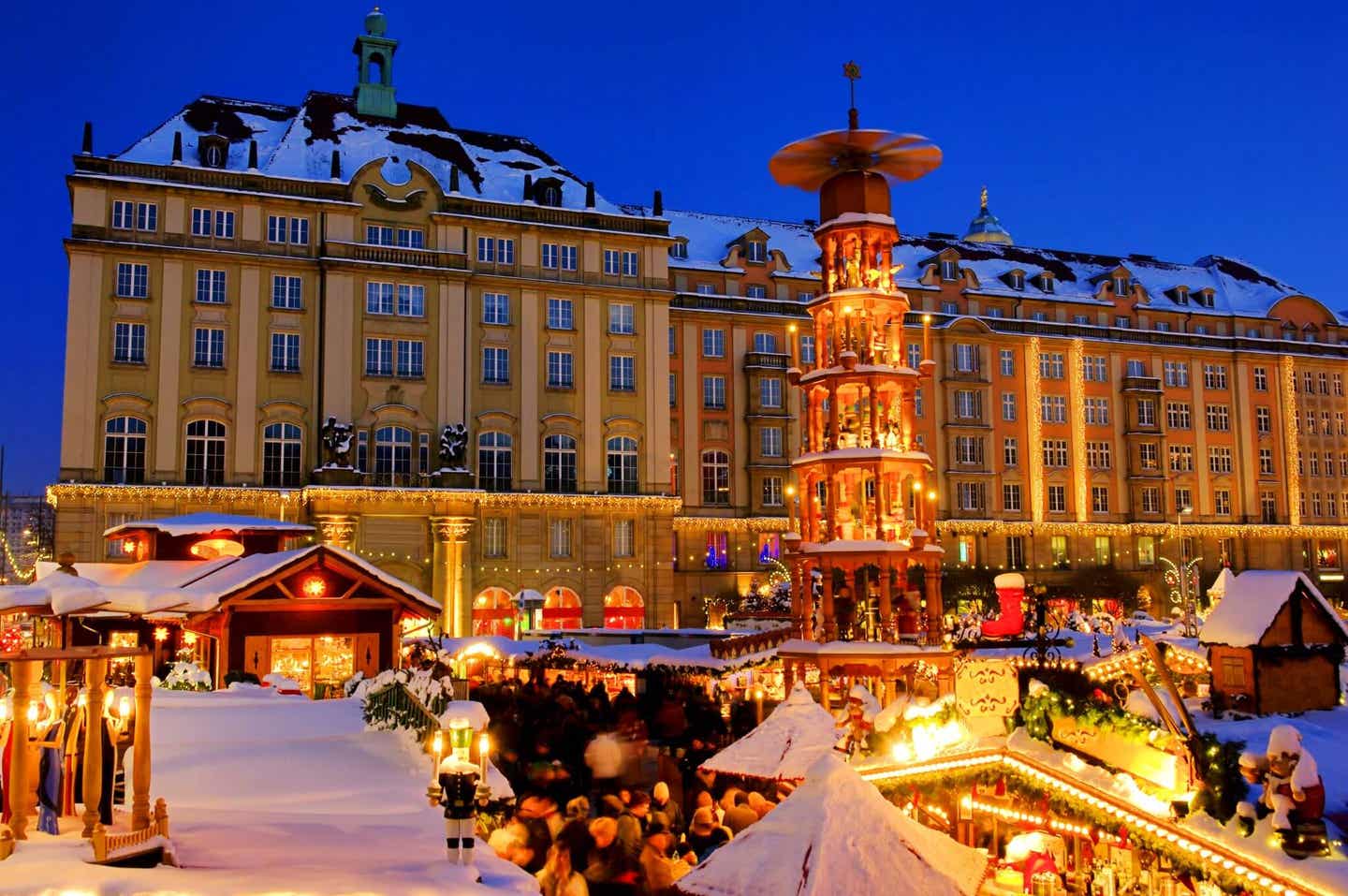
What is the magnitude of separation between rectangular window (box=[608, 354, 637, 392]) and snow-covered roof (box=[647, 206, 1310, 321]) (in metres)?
9.79

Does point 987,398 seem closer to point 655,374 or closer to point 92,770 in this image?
point 655,374

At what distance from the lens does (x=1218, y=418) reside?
7012cm

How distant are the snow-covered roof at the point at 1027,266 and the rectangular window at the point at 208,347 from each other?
74.9 feet

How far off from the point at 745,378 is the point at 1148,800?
50142 mm

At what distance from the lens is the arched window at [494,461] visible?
5103 centimetres

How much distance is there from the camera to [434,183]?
168 ft

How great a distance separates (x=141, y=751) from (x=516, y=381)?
42265 millimetres

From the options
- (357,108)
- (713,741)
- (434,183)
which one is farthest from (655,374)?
(713,741)

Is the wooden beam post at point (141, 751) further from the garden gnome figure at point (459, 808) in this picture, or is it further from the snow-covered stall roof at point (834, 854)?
the snow-covered stall roof at point (834, 854)

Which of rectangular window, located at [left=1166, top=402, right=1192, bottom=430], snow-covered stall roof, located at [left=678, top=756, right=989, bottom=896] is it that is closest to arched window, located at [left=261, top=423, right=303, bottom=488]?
snow-covered stall roof, located at [left=678, top=756, right=989, bottom=896]

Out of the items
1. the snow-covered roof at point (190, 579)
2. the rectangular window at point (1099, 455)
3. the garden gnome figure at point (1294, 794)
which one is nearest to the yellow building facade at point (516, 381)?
the rectangular window at point (1099, 455)

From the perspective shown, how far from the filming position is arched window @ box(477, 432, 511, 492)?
167ft

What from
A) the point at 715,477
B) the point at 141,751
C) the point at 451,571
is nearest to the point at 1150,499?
the point at 715,477

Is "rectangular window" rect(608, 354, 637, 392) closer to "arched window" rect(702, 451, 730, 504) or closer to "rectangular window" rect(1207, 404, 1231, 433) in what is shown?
"arched window" rect(702, 451, 730, 504)
